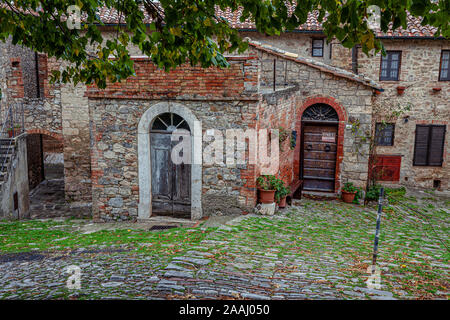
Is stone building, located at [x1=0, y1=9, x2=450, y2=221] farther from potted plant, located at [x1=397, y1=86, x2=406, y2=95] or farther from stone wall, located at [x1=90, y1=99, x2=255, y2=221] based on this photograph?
potted plant, located at [x1=397, y1=86, x2=406, y2=95]

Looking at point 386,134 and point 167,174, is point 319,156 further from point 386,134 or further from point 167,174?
point 167,174

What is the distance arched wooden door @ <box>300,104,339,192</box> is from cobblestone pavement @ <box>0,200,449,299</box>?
4.44 meters

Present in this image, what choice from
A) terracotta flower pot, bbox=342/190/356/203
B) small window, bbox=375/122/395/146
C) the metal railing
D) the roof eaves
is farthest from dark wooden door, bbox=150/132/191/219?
small window, bbox=375/122/395/146

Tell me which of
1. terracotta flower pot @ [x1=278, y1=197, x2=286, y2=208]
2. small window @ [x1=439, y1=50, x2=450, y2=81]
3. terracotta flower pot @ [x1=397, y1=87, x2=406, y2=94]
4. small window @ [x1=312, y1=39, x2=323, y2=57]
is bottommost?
terracotta flower pot @ [x1=278, y1=197, x2=286, y2=208]

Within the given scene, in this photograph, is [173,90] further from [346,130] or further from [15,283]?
[346,130]

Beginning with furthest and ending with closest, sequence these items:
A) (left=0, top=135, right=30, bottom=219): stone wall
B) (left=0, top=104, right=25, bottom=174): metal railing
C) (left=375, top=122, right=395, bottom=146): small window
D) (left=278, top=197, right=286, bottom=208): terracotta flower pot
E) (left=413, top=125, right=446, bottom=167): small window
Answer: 1. (left=375, top=122, right=395, bottom=146): small window
2. (left=413, top=125, right=446, bottom=167): small window
3. (left=0, top=104, right=25, bottom=174): metal railing
4. (left=0, top=135, right=30, bottom=219): stone wall
5. (left=278, top=197, right=286, bottom=208): terracotta flower pot

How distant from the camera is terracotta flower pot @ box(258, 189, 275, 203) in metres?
8.38

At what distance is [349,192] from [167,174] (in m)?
5.86

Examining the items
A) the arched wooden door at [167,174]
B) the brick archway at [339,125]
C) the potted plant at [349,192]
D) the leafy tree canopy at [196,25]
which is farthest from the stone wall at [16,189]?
the potted plant at [349,192]

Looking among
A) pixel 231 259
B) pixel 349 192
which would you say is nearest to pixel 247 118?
pixel 231 259

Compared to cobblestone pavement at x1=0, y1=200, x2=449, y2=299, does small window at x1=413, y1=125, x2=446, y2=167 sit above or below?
above

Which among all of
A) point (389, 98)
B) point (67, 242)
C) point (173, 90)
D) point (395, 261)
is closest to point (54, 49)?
point (173, 90)

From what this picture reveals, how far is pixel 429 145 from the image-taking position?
15031mm

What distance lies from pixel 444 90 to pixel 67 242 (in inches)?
555
